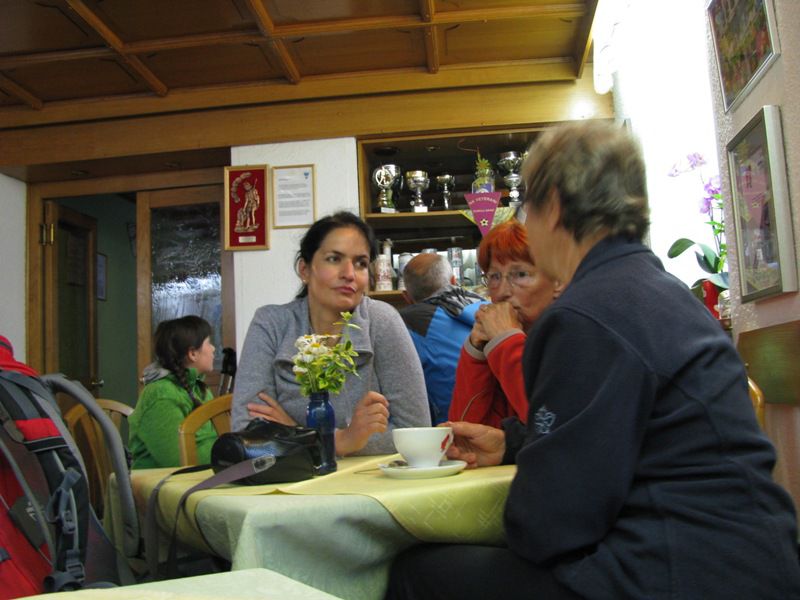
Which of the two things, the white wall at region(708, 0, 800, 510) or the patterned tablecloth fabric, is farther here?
the white wall at region(708, 0, 800, 510)

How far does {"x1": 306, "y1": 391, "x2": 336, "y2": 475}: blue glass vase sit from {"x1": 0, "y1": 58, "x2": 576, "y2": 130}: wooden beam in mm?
3255

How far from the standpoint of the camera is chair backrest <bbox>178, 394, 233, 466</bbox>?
197 cm

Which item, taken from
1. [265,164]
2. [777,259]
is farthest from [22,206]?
[777,259]

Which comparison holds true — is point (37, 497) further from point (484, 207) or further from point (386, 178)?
point (386, 178)

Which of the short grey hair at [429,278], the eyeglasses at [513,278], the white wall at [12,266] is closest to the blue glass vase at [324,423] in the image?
the eyeglasses at [513,278]

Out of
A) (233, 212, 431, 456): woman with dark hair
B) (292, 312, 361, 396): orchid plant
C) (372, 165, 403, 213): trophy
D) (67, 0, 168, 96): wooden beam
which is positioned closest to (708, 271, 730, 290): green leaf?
(233, 212, 431, 456): woman with dark hair

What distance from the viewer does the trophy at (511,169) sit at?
447 cm

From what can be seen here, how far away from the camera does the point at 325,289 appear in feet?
6.66

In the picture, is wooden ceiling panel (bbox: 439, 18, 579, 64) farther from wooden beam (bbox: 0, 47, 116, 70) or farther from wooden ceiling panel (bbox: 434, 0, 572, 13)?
wooden beam (bbox: 0, 47, 116, 70)

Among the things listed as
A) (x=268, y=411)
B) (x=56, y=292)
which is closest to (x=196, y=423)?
(x=268, y=411)

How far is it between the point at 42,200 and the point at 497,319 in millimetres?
4309

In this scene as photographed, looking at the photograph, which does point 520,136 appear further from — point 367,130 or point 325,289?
point 325,289

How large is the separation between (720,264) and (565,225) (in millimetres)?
2060

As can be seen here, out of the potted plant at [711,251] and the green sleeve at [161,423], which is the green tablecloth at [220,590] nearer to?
the green sleeve at [161,423]
